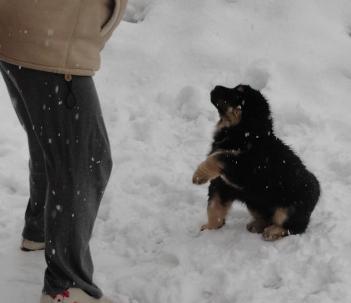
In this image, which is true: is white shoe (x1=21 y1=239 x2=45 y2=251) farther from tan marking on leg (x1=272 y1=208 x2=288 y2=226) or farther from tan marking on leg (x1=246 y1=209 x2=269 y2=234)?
tan marking on leg (x1=272 y1=208 x2=288 y2=226)

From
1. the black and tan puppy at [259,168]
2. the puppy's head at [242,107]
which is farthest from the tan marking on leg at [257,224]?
the puppy's head at [242,107]

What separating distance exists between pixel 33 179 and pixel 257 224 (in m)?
1.63

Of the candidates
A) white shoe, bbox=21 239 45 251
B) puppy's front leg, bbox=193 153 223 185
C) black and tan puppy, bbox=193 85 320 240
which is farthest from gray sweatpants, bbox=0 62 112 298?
black and tan puppy, bbox=193 85 320 240

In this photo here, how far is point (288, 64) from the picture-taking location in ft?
20.3

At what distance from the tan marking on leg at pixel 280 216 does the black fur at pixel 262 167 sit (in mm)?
26

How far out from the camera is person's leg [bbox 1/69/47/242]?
2.60 metres

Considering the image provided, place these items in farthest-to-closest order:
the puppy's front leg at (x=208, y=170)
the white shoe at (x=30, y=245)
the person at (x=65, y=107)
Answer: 1. the puppy's front leg at (x=208, y=170)
2. the white shoe at (x=30, y=245)
3. the person at (x=65, y=107)

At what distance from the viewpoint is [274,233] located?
3.58m

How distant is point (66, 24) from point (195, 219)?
89.5 inches

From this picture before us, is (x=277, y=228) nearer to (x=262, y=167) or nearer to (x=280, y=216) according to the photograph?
(x=280, y=216)

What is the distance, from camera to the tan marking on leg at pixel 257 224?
3.71 m

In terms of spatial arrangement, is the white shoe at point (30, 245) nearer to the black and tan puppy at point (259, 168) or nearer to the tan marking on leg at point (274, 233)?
the black and tan puppy at point (259, 168)

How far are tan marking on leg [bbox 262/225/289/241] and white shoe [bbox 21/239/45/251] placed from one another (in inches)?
60.2

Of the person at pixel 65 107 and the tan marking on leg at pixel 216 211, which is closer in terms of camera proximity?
the person at pixel 65 107
